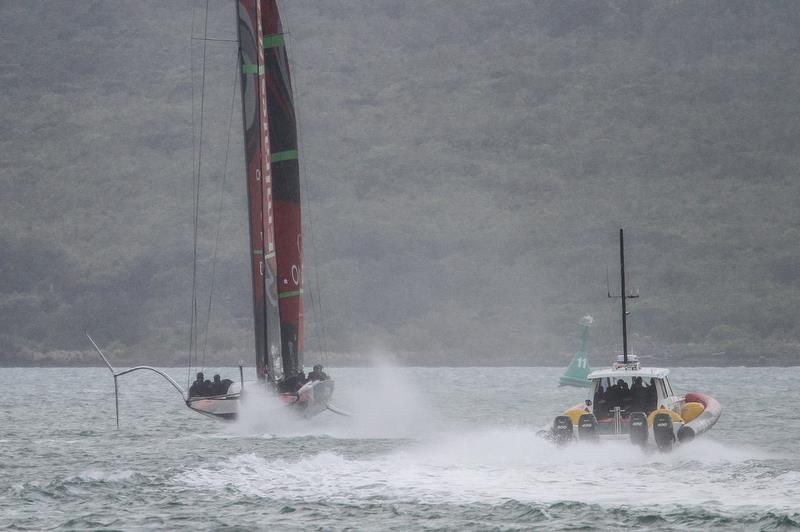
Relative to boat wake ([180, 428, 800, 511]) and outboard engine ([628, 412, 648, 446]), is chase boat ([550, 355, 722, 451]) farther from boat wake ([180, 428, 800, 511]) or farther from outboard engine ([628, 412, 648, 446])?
boat wake ([180, 428, 800, 511])

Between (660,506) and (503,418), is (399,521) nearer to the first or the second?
(660,506)

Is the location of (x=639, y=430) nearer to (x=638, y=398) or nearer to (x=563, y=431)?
(x=563, y=431)

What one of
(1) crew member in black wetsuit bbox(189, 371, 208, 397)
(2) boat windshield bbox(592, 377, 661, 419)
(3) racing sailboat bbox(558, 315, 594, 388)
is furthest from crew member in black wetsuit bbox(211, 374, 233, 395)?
(3) racing sailboat bbox(558, 315, 594, 388)

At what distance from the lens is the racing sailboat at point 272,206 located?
2064 inches

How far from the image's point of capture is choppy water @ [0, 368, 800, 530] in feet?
96.5

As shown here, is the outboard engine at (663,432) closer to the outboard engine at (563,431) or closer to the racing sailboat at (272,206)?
the outboard engine at (563,431)

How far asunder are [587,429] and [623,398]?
8.35ft

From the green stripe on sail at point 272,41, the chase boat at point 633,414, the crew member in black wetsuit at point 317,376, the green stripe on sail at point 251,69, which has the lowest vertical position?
the chase boat at point 633,414

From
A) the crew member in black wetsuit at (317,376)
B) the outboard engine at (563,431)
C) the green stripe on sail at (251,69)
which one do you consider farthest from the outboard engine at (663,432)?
the green stripe on sail at (251,69)

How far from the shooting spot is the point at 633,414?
3791 centimetres

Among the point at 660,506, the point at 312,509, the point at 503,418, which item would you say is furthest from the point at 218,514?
the point at 503,418

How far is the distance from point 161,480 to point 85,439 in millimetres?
18463

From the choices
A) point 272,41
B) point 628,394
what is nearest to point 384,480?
point 628,394

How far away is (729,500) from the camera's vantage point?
3048 cm
